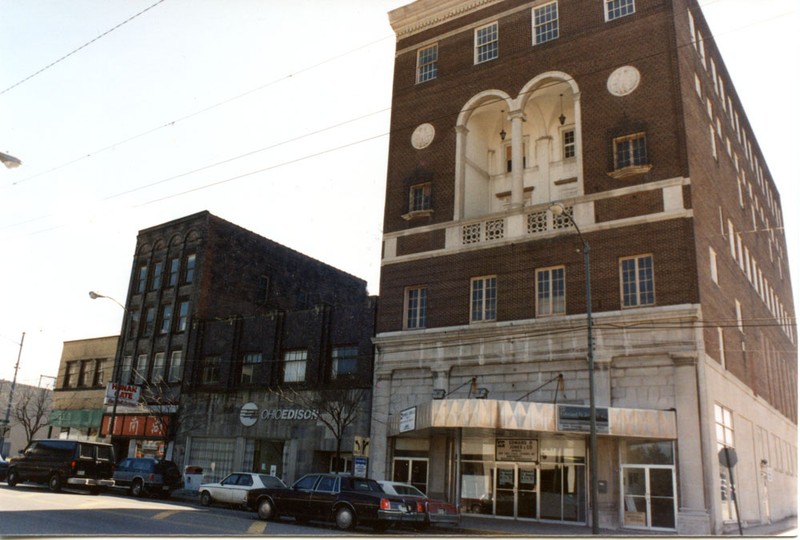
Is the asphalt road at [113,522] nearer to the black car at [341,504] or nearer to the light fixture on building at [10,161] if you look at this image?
the black car at [341,504]

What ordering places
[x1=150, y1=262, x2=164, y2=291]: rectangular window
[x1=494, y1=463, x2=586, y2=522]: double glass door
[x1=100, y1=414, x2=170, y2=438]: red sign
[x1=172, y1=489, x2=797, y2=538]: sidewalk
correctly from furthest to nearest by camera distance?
1. [x1=150, y1=262, x2=164, y2=291]: rectangular window
2. [x1=100, y1=414, x2=170, y2=438]: red sign
3. [x1=494, y1=463, x2=586, y2=522]: double glass door
4. [x1=172, y1=489, x2=797, y2=538]: sidewalk

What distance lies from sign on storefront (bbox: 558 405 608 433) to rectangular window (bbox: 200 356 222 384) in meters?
24.9

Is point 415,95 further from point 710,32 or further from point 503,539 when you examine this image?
point 503,539

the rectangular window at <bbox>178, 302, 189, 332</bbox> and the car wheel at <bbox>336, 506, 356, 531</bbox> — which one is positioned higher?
the rectangular window at <bbox>178, 302, 189, 332</bbox>

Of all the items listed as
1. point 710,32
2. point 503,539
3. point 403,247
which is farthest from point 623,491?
point 710,32

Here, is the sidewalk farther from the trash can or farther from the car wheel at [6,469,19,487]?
the car wheel at [6,469,19,487]

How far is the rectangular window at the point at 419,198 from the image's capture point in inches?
1261

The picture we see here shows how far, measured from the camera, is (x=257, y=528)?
731 inches

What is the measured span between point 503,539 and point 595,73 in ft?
64.0

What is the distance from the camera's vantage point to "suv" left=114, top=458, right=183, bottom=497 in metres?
30.4

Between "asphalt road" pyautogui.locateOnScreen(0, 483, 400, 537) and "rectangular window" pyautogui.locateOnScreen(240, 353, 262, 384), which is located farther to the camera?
"rectangular window" pyautogui.locateOnScreen(240, 353, 262, 384)

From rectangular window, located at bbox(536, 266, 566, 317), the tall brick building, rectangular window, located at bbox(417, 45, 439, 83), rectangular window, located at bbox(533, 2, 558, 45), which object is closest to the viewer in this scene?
the tall brick building

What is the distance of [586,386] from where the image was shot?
25.0m

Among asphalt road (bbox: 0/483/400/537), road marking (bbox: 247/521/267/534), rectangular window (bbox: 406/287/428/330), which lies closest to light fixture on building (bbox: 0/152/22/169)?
asphalt road (bbox: 0/483/400/537)
